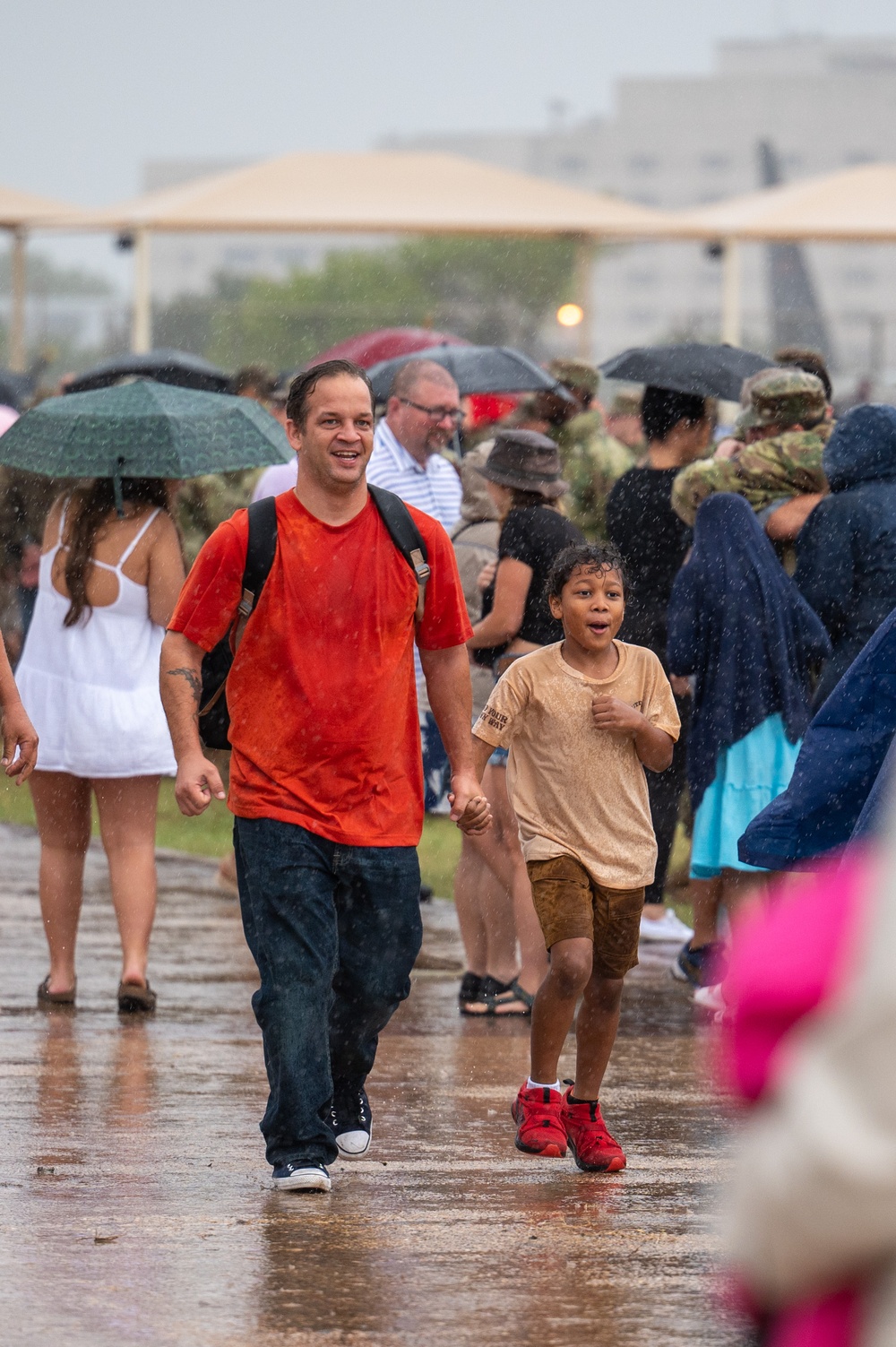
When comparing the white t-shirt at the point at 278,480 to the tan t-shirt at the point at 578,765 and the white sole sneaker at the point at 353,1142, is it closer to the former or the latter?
the tan t-shirt at the point at 578,765

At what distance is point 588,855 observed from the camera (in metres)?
Answer: 5.64

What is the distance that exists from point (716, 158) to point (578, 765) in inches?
6457

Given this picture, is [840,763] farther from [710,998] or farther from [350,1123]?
[710,998]

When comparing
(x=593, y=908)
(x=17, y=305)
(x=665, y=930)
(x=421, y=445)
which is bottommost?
(x=665, y=930)

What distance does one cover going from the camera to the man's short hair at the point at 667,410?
8.43 m

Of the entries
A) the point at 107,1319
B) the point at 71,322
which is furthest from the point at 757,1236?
the point at 71,322

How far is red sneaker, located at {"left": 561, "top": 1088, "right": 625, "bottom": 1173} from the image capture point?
18.2 feet

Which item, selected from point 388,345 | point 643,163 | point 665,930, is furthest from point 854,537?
point 643,163

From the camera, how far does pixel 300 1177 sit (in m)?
5.15

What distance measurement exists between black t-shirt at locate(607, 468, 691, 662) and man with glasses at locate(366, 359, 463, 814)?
0.67 meters

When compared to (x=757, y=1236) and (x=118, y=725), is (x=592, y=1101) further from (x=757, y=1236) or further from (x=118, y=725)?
(x=757, y=1236)

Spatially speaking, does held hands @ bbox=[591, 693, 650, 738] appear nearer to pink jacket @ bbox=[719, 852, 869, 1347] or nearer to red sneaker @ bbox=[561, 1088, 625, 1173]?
red sneaker @ bbox=[561, 1088, 625, 1173]

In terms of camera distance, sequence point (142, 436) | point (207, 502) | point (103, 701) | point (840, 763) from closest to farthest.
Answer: point (840, 763), point (142, 436), point (103, 701), point (207, 502)

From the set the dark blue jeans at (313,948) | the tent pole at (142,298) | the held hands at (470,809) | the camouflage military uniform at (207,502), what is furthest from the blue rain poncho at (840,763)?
the tent pole at (142,298)
